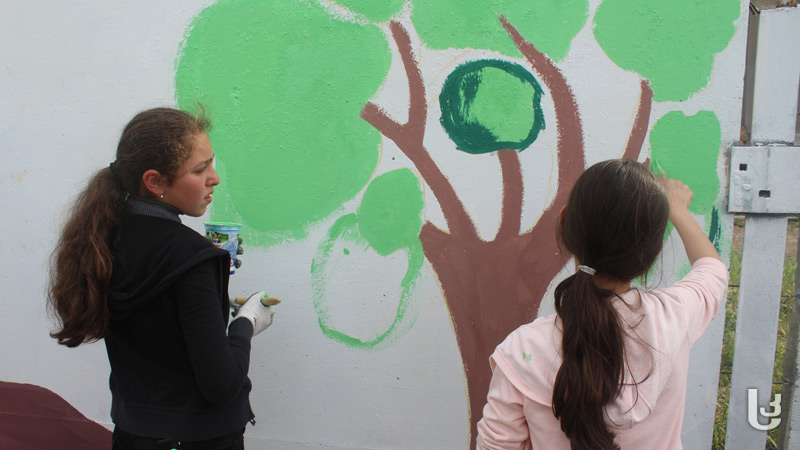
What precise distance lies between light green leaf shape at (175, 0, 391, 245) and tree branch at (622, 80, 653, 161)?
91 centimetres

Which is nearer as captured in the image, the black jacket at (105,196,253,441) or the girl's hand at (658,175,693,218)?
the black jacket at (105,196,253,441)

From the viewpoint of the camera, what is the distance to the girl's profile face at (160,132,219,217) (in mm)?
1543

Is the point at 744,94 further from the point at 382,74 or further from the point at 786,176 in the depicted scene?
the point at 382,74

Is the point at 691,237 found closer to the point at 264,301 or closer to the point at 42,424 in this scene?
the point at 264,301

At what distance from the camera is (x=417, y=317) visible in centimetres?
230

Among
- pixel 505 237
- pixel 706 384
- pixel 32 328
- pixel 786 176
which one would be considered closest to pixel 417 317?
pixel 505 237

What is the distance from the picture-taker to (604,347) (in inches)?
47.9

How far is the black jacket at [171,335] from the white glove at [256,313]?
0.13m

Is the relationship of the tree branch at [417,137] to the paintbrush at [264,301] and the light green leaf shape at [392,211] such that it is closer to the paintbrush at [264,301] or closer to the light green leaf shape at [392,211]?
the light green leaf shape at [392,211]

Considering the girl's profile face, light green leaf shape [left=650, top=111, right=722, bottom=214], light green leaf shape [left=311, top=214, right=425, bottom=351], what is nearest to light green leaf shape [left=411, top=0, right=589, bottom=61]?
light green leaf shape [left=650, top=111, right=722, bottom=214]

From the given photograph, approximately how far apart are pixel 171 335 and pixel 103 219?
33 cm

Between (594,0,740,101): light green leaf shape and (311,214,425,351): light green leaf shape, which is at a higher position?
(594,0,740,101): light green leaf shape

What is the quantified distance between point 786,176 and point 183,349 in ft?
6.50

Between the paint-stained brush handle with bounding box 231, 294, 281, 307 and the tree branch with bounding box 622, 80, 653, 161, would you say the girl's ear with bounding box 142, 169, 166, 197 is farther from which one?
the tree branch with bounding box 622, 80, 653, 161
